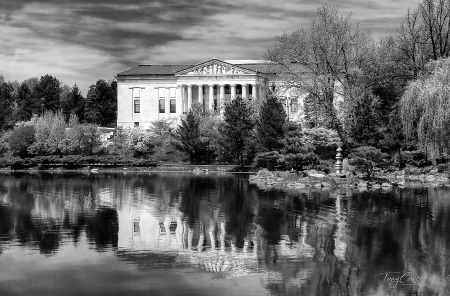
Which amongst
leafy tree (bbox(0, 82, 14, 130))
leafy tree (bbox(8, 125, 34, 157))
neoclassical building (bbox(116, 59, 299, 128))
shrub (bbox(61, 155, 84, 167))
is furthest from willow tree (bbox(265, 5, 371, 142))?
leafy tree (bbox(0, 82, 14, 130))

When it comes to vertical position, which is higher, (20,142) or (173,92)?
(173,92)

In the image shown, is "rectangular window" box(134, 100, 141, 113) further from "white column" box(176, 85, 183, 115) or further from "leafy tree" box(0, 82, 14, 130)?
"leafy tree" box(0, 82, 14, 130)

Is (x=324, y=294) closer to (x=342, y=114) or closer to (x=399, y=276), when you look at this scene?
(x=399, y=276)

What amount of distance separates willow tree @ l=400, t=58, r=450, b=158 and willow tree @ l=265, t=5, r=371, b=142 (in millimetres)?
13743

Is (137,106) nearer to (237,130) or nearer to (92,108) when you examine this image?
(92,108)

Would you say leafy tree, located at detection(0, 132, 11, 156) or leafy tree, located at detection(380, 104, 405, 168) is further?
leafy tree, located at detection(0, 132, 11, 156)

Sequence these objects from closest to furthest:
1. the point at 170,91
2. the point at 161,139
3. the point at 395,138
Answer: the point at 395,138 → the point at 161,139 → the point at 170,91

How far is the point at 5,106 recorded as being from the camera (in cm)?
9969

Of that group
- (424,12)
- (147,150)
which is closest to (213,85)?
(147,150)

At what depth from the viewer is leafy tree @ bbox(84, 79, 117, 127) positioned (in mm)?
108812

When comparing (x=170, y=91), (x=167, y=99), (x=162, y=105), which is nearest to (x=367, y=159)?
(x=167, y=99)

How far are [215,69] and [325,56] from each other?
43.2 meters

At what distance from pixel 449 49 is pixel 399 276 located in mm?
37773

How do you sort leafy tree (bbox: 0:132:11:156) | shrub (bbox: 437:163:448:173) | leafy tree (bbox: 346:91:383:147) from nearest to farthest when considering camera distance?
shrub (bbox: 437:163:448:173), leafy tree (bbox: 346:91:383:147), leafy tree (bbox: 0:132:11:156)
